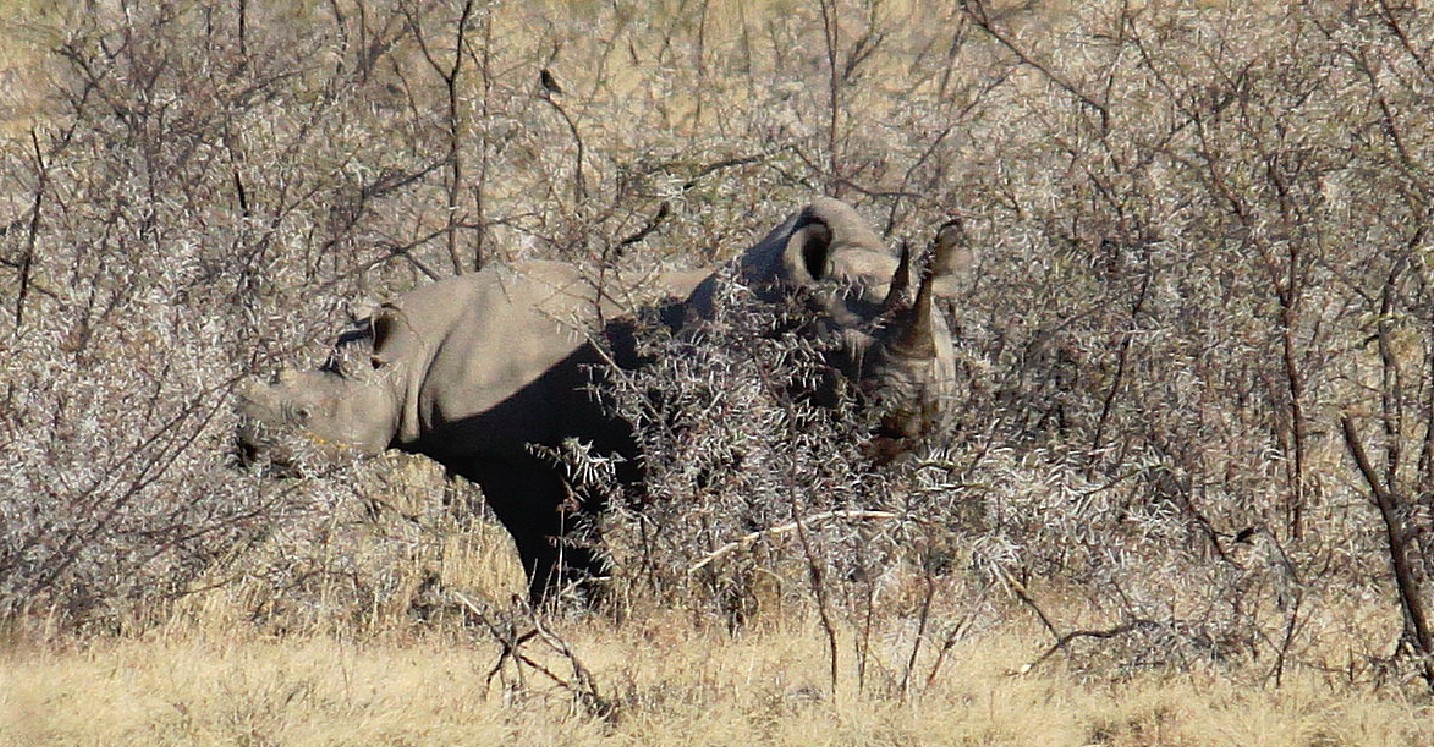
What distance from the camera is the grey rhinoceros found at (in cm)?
793

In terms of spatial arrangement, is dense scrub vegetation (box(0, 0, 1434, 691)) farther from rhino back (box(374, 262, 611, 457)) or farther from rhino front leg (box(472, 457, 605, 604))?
rhino front leg (box(472, 457, 605, 604))

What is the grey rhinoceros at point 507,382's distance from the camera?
26.0 ft

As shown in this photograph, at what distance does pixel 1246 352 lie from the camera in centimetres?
833

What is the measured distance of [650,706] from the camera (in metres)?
5.86

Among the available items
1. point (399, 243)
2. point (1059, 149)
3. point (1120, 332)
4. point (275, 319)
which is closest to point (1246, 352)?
point (1120, 332)

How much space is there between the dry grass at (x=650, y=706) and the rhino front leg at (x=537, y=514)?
170cm

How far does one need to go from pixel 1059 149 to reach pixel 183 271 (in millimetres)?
4402

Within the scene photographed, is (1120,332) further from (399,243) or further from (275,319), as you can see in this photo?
(399,243)

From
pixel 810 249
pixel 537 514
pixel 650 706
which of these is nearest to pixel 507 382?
pixel 537 514

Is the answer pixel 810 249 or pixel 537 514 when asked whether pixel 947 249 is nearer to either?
pixel 810 249

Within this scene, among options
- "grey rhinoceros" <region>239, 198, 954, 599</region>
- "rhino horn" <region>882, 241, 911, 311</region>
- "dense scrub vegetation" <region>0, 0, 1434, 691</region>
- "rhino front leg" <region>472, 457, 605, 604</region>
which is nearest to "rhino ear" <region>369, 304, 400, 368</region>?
"grey rhinoceros" <region>239, 198, 954, 599</region>

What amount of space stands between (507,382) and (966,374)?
2.39 meters

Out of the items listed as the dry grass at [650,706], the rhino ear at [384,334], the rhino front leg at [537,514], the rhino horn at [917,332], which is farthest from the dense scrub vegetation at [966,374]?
the rhino front leg at [537,514]

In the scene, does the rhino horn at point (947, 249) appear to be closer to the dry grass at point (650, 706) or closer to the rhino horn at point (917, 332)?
the rhino horn at point (917, 332)
